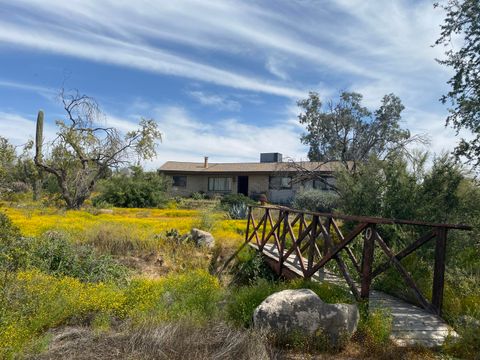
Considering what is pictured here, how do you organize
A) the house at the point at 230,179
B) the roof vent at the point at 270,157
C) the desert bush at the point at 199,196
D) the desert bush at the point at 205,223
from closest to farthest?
the desert bush at the point at 205,223
the house at the point at 230,179
the desert bush at the point at 199,196
the roof vent at the point at 270,157

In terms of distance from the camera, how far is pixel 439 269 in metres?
5.39

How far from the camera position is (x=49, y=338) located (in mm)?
4125

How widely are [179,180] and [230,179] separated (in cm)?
484

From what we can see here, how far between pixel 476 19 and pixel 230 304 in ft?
18.7

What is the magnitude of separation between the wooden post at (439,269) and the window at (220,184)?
28602 millimetres

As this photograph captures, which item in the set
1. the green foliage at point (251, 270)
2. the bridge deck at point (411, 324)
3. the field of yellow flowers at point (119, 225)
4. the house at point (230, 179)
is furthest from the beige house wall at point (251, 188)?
the bridge deck at point (411, 324)

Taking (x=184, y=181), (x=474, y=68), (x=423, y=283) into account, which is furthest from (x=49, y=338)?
(x=184, y=181)

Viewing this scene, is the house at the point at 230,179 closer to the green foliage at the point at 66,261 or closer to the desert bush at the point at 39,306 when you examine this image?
the green foliage at the point at 66,261

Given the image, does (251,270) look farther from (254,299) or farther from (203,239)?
(254,299)

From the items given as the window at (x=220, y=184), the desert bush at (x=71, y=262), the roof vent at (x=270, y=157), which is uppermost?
the roof vent at (x=270, y=157)

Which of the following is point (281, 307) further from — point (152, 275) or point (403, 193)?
point (152, 275)

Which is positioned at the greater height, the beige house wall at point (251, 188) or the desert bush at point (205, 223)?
the beige house wall at point (251, 188)

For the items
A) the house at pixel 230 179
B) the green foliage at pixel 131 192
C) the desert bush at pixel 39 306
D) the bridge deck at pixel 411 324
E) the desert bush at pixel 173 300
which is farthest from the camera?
the house at pixel 230 179

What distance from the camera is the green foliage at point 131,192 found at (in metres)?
25.9
